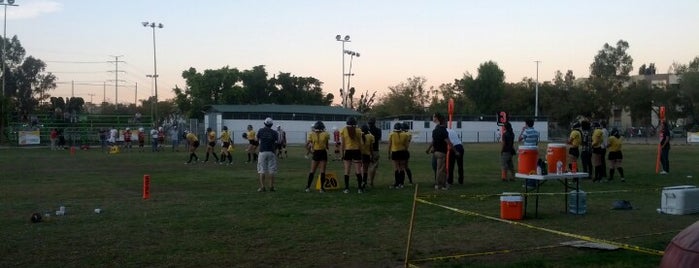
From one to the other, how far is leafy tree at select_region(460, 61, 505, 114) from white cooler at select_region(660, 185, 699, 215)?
289 feet

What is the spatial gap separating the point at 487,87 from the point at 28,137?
217 feet

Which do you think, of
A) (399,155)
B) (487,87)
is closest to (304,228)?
(399,155)

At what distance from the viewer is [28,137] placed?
51.8m

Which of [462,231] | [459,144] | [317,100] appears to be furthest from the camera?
[317,100]

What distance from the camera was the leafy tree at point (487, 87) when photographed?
99.3 metres

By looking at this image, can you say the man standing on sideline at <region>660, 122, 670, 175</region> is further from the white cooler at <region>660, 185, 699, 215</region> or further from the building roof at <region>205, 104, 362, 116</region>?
the building roof at <region>205, 104, 362, 116</region>

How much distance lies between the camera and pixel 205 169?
24328 mm

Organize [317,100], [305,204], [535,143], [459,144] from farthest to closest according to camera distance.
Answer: [317,100], [459,144], [535,143], [305,204]

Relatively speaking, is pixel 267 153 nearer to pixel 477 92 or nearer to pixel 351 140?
pixel 351 140

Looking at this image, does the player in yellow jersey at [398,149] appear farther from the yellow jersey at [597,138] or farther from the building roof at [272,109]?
the building roof at [272,109]

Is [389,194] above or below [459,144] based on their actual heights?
below

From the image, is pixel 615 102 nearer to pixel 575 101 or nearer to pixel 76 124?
pixel 575 101

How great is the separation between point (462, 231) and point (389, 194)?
5.13 meters

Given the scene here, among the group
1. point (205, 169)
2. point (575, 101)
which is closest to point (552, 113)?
point (575, 101)
